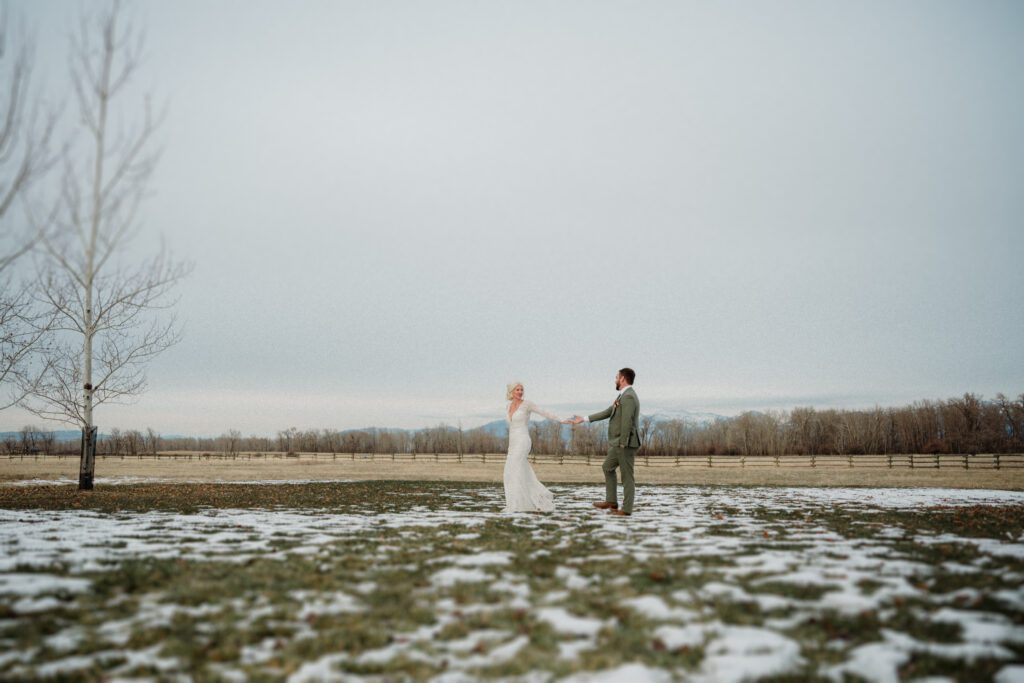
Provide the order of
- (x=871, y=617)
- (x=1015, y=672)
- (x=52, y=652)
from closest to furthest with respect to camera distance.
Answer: (x=1015, y=672) < (x=52, y=652) < (x=871, y=617)

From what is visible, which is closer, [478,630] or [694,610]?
[478,630]

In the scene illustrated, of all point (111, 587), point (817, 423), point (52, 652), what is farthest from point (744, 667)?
point (817, 423)

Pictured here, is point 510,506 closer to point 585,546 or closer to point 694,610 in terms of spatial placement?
point 585,546

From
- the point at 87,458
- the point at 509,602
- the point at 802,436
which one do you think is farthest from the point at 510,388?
the point at 802,436

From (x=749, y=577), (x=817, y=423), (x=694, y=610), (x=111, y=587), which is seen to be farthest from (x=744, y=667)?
(x=817, y=423)

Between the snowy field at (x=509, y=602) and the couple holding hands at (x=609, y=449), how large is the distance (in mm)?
2093

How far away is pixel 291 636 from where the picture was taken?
4.82 meters

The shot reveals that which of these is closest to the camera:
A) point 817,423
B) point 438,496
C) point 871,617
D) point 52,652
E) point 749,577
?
point 52,652

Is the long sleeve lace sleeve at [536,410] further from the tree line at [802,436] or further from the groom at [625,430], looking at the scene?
the tree line at [802,436]

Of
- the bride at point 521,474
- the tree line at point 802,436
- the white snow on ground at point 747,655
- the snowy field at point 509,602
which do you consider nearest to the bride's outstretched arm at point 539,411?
the bride at point 521,474

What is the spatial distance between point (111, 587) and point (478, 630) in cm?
374

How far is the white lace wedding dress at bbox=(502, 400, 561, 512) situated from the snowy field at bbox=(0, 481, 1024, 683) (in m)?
2.73

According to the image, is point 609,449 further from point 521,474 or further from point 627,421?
point 521,474

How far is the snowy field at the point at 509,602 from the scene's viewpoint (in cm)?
427
